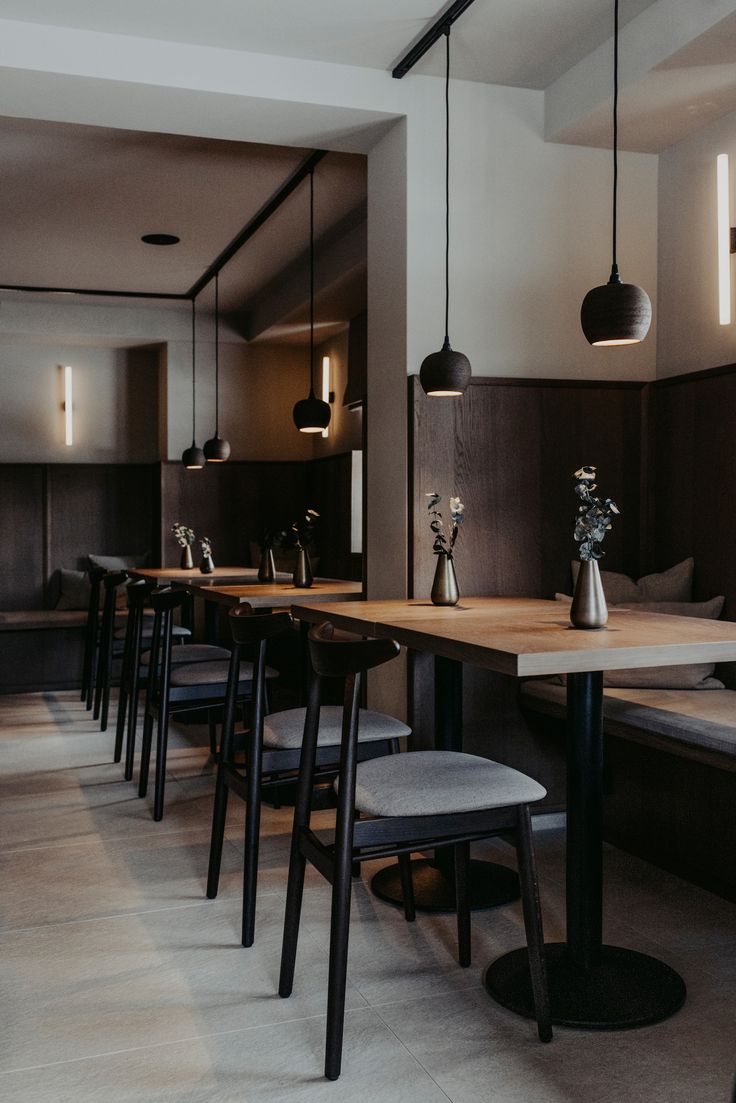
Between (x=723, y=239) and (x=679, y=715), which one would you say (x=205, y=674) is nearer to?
(x=679, y=715)

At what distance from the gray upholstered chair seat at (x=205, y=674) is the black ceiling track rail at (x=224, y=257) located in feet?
8.64

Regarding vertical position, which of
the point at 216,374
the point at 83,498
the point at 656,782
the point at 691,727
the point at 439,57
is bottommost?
the point at 656,782

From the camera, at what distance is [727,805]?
3295 mm

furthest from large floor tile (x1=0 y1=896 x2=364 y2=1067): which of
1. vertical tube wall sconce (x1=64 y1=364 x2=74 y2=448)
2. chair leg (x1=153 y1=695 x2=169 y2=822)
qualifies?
vertical tube wall sconce (x1=64 y1=364 x2=74 y2=448)

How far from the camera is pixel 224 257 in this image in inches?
285

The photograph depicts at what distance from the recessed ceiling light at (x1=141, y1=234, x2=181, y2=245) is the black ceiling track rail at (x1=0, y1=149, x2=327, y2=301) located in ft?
1.25

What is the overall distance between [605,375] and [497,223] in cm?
81

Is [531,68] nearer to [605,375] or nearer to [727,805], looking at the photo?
[605,375]

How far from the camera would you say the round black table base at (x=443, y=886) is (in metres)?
3.18

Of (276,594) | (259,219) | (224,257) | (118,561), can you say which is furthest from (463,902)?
(118,561)

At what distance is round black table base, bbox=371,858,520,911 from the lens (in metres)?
3.18

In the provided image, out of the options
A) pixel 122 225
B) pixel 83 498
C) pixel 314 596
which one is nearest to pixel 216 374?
pixel 83 498

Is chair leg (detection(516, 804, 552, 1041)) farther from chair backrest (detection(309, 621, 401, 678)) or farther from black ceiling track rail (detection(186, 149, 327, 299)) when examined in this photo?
black ceiling track rail (detection(186, 149, 327, 299))

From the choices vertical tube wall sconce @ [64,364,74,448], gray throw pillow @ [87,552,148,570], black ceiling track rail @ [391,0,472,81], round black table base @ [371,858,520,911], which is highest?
black ceiling track rail @ [391,0,472,81]
